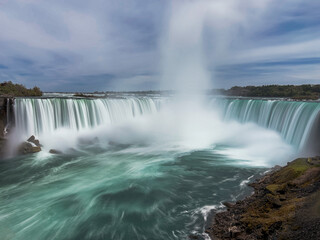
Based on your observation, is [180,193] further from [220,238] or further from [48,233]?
[48,233]

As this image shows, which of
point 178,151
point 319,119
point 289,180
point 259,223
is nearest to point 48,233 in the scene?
point 259,223

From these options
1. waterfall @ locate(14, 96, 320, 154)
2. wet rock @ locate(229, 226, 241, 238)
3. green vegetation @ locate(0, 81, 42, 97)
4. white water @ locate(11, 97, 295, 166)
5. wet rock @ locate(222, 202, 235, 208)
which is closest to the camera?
wet rock @ locate(229, 226, 241, 238)

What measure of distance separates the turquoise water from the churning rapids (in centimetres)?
4

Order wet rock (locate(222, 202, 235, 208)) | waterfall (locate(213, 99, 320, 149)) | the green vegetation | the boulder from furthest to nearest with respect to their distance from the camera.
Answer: the green vegetation
the boulder
waterfall (locate(213, 99, 320, 149))
wet rock (locate(222, 202, 235, 208))

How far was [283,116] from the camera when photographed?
20016 millimetres

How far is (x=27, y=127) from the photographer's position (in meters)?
19.0

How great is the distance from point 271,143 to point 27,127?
20966mm

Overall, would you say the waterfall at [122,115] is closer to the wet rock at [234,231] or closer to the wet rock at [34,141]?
the wet rock at [34,141]

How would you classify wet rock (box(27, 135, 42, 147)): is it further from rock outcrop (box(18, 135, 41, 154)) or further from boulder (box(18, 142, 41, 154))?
boulder (box(18, 142, 41, 154))

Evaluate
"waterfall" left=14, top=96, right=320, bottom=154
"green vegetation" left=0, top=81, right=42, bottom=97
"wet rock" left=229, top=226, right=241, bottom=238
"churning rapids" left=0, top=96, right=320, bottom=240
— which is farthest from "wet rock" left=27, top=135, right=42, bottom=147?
"green vegetation" left=0, top=81, right=42, bottom=97

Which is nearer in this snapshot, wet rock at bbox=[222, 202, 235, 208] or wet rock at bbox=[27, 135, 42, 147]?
wet rock at bbox=[222, 202, 235, 208]

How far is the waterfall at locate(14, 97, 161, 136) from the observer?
62.5ft

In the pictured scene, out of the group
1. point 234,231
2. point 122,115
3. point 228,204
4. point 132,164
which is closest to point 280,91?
point 122,115

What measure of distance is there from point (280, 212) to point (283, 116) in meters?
15.9
